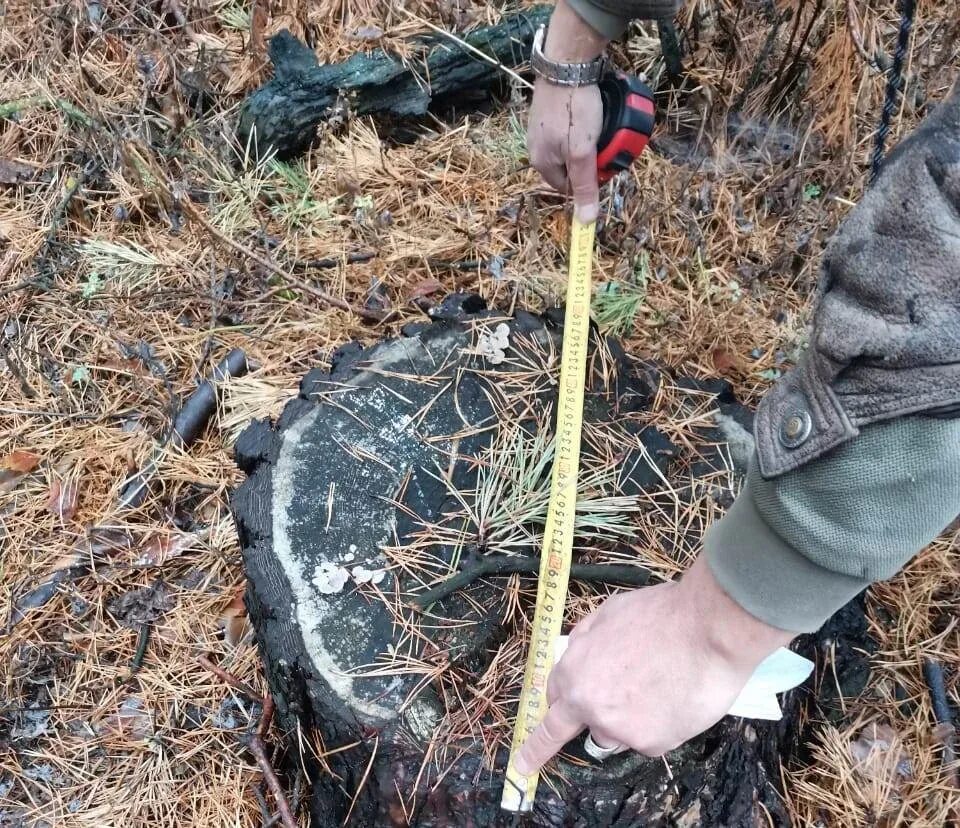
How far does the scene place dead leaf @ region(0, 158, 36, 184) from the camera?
10.3 feet

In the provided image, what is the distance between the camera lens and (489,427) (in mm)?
1768

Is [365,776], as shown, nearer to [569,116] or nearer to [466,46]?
[569,116]

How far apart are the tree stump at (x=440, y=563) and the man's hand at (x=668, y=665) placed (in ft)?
1.17

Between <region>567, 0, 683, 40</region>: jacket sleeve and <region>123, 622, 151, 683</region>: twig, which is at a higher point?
<region>567, 0, 683, 40</region>: jacket sleeve

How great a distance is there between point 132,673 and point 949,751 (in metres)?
2.08

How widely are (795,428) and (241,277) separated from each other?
2317 millimetres

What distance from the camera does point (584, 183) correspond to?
168cm

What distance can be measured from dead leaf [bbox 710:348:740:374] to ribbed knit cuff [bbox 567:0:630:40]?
1.23 metres

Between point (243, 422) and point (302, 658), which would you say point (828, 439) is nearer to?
point (302, 658)

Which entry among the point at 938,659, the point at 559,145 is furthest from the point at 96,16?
the point at 938,659

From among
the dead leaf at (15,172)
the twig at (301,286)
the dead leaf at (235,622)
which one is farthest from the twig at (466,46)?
the dead leaf at (235,622)

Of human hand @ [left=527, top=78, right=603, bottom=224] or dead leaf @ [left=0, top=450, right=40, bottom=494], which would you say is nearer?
human hand @ [left=527, top=78, right=603, bottom=224]

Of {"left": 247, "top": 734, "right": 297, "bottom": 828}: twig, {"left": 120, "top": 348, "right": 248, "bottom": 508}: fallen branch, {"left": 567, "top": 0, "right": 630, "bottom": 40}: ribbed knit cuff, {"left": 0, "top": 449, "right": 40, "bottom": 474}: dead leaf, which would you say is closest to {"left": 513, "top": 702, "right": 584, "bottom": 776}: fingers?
{"left": 247, "top": 734, "right": 297, "bottom": 828}: twig

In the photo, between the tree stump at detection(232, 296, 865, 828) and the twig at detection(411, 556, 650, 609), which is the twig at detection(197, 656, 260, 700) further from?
the twig at detection(411, 556, 650, 609)
